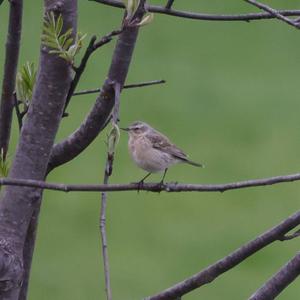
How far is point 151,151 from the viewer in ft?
15.6

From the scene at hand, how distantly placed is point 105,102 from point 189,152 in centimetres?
644

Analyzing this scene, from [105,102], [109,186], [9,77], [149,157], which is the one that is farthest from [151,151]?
[109,186]

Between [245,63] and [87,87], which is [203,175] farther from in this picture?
[245,63]

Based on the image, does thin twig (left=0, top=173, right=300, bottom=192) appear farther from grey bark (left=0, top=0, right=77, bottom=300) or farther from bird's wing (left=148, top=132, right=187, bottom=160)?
bird's wing (left=148, top=132, right=187, bottom=160)

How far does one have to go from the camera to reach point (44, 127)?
224cm

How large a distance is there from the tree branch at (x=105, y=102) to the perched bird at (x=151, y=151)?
2023 millimetres

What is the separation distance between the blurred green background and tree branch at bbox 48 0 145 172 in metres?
4.81

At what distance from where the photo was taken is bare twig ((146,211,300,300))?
2299 mm

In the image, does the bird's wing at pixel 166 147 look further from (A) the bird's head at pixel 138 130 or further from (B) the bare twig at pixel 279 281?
(B) the bare twig at pixel 279 281

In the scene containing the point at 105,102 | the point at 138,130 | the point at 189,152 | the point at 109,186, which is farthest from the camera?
the point at 189,152

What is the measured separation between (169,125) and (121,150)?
74cm

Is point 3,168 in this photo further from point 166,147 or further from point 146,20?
point 166,147

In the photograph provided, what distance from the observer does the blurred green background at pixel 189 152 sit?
7664 millimetres

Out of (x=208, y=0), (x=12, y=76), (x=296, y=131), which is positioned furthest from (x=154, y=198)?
(x=12, y=76)
